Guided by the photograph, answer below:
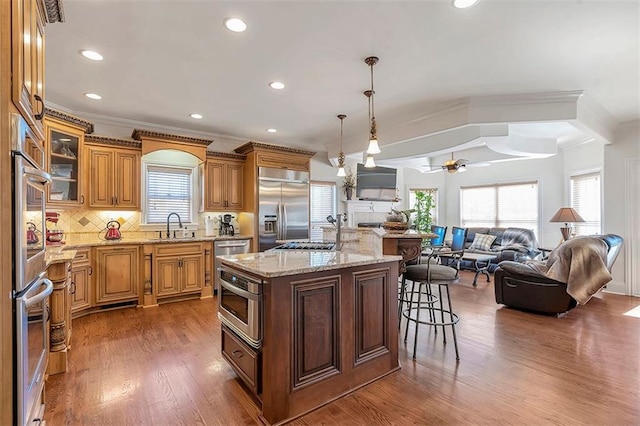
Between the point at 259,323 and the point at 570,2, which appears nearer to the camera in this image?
the point at 259,323

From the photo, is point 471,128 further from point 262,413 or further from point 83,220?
point 83,220

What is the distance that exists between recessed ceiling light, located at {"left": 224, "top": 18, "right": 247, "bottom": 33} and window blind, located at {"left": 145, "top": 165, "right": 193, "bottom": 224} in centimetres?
316

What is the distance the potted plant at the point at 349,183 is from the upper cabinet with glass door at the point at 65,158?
4.59 meters

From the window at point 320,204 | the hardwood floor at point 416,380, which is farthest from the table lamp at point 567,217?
the window at point 320,204

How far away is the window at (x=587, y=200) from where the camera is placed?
5855 millimetres

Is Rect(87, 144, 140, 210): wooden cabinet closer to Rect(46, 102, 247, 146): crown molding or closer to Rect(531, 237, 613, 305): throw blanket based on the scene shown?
Rect(46, 102, 247, 146): crown molding

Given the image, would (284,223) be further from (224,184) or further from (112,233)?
(112,233)

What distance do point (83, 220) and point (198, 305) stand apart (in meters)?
2.01

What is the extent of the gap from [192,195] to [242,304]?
3620 mm

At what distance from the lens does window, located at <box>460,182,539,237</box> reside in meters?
7.05

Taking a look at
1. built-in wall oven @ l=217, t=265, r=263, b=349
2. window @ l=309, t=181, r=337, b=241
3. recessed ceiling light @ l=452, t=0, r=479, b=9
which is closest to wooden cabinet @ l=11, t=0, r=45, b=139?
built-in wall oven @ l=217, t=265, r=263, b=349

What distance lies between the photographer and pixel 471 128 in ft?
14.5

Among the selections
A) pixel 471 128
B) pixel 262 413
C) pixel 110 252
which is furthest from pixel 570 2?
pixel 110 252

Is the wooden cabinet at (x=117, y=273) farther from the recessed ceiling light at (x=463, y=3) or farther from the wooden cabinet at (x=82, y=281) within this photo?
the recessed ceiling light at (x=463, y=3)
